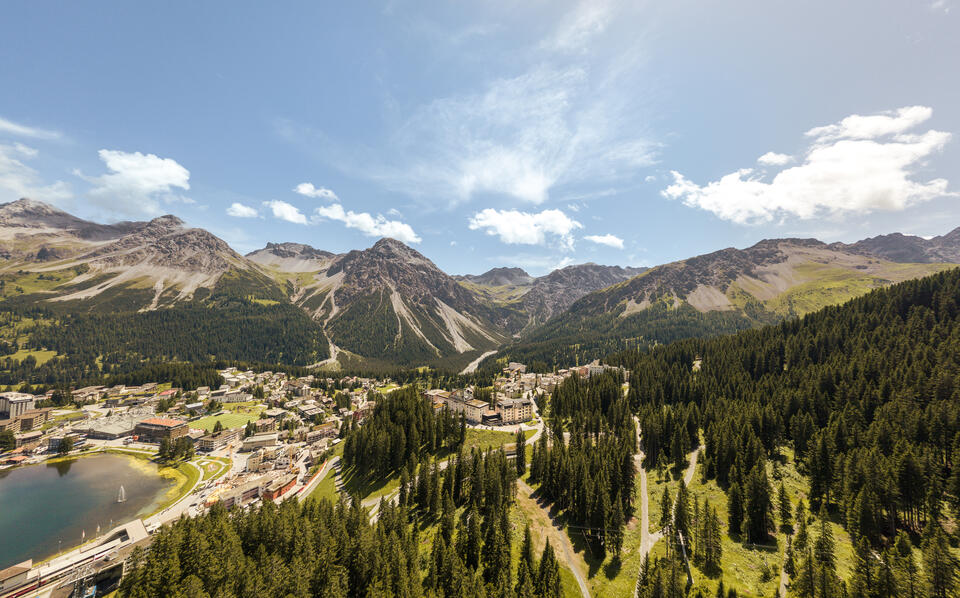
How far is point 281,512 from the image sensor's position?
5256 centimetres

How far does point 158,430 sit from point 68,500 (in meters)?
41.2

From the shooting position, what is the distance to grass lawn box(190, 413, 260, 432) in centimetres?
12850

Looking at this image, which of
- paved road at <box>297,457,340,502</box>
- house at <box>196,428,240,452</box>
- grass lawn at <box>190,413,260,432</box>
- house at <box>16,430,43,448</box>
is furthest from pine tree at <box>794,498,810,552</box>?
house at <box>16,430,43,448</box>

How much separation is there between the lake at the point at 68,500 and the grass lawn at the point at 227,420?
23417mm

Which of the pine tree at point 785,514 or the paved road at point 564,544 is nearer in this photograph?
the paved road at point 564,544

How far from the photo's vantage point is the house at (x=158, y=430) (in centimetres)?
11894

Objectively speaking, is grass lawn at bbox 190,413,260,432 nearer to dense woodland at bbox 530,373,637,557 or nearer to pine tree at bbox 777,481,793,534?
dense woodland at bbox 530,373,637,557

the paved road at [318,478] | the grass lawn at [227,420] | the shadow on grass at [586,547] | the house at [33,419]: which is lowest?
the paved road at [318,478]

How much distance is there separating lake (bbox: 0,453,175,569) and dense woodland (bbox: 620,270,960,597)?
112 m

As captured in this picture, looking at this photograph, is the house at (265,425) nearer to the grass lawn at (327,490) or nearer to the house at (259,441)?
the house at (259,441)

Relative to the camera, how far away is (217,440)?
374ft

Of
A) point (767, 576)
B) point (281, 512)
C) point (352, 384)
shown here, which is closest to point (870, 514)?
point (767, 576)

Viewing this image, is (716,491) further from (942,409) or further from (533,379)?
(533,379)

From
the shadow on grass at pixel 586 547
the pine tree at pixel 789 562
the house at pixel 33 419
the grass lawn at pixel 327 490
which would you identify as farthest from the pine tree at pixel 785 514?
the house at pixel 33 419
